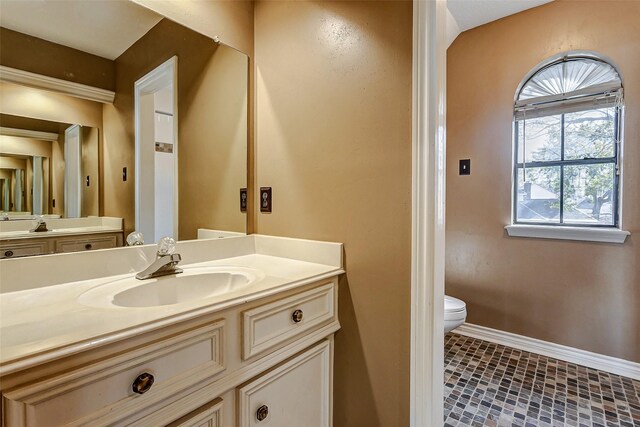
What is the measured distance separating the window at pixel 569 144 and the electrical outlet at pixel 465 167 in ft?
0.98

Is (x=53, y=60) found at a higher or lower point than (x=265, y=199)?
higher

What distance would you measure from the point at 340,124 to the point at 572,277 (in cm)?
186

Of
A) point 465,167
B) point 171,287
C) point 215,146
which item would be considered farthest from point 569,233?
point 171,287

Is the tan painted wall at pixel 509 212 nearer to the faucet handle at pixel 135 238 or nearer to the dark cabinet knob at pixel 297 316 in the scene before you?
the dark cabinet knob at pixel 297 316

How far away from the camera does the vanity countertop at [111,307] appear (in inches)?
21.9

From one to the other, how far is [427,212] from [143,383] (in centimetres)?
88

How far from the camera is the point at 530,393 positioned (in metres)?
1.66

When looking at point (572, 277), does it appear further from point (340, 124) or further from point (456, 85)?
point (340, 124)

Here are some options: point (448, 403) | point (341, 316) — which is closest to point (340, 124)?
point (341, 316)

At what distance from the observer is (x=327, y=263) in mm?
1226

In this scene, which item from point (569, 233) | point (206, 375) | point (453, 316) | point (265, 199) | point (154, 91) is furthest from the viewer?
point (569, 233)

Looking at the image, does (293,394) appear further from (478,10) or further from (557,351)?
(478,10)

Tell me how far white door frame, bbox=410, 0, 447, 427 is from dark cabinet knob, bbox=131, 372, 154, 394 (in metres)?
0.77

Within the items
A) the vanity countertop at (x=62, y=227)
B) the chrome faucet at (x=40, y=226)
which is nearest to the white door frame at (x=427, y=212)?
the vanity countertop at (x=62, y=227)
